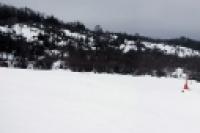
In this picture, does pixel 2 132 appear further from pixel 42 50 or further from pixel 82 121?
pixel 42 50

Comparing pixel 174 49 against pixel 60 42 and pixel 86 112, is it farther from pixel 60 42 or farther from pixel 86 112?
pixel 86 112

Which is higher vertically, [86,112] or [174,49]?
[86,112]

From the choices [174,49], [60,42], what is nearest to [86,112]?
[60,42]

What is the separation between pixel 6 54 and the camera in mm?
73625

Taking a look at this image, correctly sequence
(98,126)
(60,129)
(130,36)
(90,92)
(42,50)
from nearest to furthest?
1. (60,129)
2. (98,126)
3. (90,92)
4. (42,50)
5. (130,36)

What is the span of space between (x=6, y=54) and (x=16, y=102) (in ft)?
227

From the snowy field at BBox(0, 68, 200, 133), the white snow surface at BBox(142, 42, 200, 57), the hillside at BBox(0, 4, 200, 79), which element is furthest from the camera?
the white snow surface at BBox(142, 42, 200, 57)

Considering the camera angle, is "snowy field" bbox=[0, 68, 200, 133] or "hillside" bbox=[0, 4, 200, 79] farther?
"hillside" bbox=[0, 4, 200, 79]

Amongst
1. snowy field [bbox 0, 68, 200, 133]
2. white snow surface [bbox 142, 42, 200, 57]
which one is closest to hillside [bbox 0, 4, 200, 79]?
white snow surface [bbox 142, 42, 200, 57]

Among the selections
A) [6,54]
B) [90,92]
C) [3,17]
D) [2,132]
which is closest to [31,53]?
[6,54]

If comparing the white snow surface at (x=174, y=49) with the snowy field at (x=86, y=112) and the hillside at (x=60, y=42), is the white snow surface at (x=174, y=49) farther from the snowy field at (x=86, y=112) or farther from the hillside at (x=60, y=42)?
the snowy field at (x=86, y=112)

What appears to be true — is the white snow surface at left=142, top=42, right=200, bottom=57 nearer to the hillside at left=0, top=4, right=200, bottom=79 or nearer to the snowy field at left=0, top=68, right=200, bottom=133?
the hillside at left=0, top=4, right=200, bottom=79

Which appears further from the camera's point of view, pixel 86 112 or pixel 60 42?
pixel 60 42

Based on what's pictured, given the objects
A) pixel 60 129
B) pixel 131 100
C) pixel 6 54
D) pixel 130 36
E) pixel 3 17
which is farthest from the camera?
pixel 130 36
